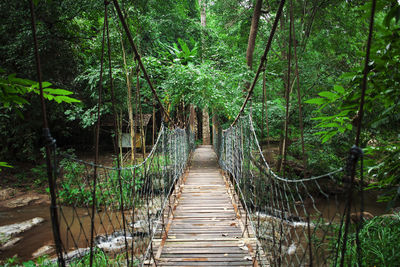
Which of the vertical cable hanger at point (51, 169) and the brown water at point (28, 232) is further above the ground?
the vertical cable hanger at point (51, 169)

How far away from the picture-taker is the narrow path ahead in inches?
59.7

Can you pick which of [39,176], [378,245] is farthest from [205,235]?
[39,176]

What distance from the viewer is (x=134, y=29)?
3.84 m

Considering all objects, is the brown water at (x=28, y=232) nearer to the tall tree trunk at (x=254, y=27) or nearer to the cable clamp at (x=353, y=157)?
the cable clamp at (x=353, y=157)

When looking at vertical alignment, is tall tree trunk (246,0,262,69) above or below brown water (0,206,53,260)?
above

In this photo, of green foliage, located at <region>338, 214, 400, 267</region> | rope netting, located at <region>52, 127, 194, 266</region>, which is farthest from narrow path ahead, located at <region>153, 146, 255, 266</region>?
green foliage, located at <region>338, 214, 400, 267</region>

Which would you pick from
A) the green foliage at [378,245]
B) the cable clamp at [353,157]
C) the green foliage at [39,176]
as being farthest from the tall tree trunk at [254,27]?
the green foliage at [39,176]

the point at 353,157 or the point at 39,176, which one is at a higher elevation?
the point at 353,157

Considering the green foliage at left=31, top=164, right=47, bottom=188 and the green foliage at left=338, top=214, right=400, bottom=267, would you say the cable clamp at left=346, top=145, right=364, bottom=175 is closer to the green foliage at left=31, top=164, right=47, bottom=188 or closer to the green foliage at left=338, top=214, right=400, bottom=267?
the green foliage at left=338, top=214, right=400, bottom=267

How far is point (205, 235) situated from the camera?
6.07 ft

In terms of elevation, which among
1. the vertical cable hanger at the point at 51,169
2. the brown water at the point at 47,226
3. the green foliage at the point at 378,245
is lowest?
the brown water at the point at 47,226

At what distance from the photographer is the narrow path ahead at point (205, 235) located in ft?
4.97

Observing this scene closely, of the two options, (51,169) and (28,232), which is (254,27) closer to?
(51,169)

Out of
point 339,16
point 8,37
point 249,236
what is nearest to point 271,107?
point 339,16
